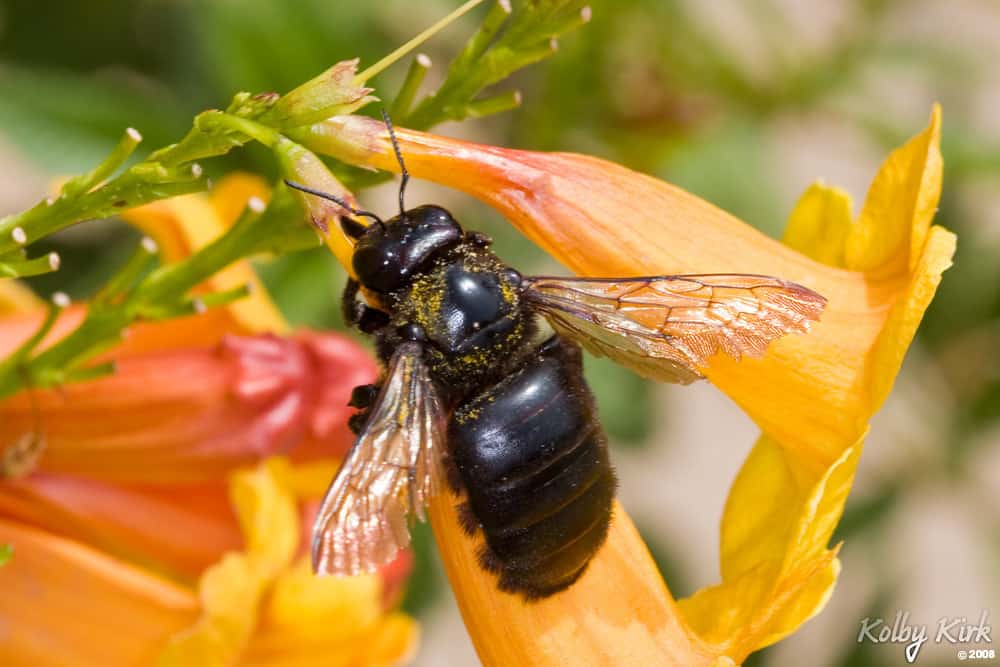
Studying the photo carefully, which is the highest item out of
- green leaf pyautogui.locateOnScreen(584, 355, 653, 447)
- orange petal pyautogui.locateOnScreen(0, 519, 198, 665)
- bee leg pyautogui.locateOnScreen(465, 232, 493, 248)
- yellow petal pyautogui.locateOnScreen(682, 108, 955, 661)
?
bee leg pyautogui.locateOnScreen(465, 232, 493, 248)

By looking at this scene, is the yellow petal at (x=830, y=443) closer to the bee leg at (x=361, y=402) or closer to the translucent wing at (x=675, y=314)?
the translucent wing at (x=675, y=314)

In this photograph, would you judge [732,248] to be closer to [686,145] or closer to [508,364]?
[508,364]

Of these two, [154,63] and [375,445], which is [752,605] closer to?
[375,445]

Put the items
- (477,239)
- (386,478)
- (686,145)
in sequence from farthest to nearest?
1. (686,145)
2. (477,239)
3. (386,478)

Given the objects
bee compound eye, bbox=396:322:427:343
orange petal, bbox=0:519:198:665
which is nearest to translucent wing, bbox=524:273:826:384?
bee compound eye, bbox=396:322:427:343

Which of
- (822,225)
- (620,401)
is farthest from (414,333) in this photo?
(620,401)

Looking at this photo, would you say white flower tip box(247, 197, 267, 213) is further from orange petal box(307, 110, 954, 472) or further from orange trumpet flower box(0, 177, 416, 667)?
orange trumpet flower box(0, 177, 416, 667)

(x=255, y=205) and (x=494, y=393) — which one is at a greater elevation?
(x=255, y=205)

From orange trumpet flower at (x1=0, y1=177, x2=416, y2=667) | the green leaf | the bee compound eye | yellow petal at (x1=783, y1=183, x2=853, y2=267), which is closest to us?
the bee compound eye
